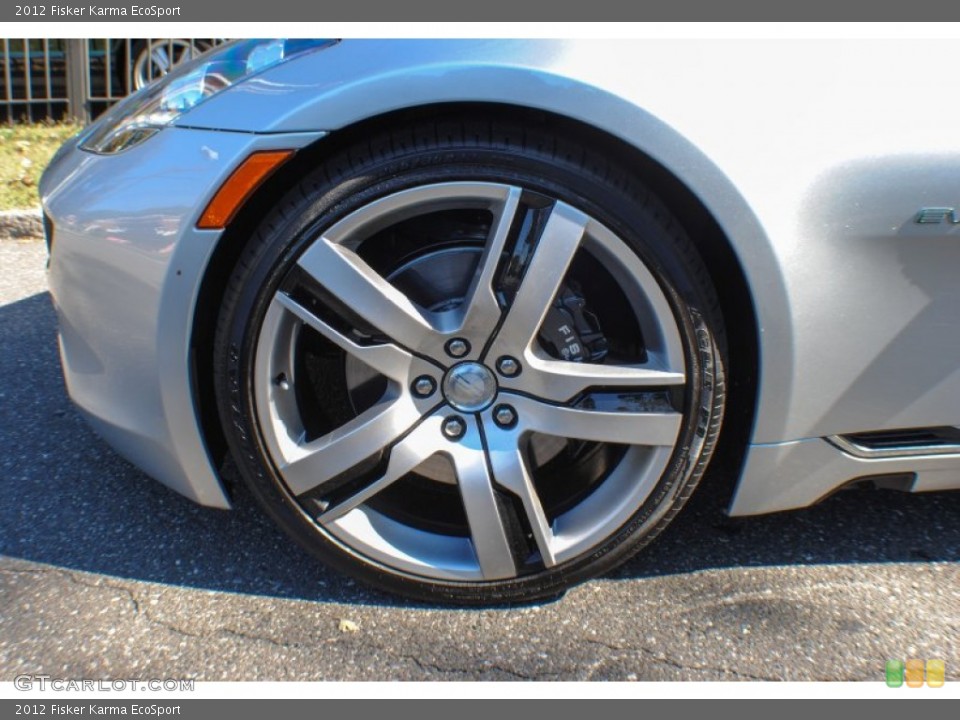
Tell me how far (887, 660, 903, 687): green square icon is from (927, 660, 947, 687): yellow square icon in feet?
0.17

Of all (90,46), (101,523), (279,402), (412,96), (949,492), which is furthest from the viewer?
(90,46)

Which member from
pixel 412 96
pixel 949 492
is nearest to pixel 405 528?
pixel 412 96

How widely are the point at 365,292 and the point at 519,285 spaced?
300mm

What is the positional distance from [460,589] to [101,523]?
93 cm

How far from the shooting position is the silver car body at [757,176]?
68.2 inches

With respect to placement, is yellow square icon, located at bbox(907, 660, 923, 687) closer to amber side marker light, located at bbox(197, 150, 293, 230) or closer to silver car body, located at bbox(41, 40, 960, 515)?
silver car body, located at bbox(41, 40, 960, 515)

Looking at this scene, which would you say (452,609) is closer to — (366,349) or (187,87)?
(366,349)

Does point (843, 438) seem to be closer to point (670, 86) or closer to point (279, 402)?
point (670, 86)

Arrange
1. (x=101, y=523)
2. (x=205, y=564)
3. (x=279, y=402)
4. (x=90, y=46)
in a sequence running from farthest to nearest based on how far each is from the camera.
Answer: (x=90, y=46) → (x=101, y=523) → (x=205, y=564) → (x=279, y=402)

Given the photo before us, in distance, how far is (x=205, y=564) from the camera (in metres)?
2.14

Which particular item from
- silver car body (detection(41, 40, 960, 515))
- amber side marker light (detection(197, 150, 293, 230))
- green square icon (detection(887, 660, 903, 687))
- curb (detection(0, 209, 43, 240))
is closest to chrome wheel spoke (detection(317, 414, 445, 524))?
silver car body (detection(41, 40, 960, 515))

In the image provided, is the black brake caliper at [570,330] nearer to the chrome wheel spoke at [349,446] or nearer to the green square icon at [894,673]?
the chrome wheel spoke at [349,446]

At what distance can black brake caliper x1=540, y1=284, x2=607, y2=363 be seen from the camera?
1.96 meters

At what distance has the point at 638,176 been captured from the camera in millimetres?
1846
